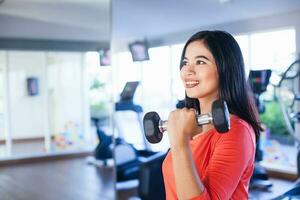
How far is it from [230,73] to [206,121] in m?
0.22

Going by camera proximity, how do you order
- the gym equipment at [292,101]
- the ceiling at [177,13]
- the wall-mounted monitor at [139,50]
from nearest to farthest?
1. the ceiling at [177,13]
2. the wall-mounted monitor at [139,50]
3. the gym equipment at [292,101]

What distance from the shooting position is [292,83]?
11.3 feet

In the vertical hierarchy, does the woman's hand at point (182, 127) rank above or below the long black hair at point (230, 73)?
below

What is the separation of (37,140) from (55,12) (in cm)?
102

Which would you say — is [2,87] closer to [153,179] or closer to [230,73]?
[153,179]

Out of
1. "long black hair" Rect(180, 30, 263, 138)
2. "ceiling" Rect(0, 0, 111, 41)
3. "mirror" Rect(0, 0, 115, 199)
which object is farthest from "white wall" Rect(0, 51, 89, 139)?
"long black hair" Rect(180, 30, 263, 138)

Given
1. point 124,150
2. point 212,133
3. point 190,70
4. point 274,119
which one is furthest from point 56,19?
point 274,119

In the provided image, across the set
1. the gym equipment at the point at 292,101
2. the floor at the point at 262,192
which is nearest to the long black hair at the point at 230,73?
the gym equipment at the point at 292,101

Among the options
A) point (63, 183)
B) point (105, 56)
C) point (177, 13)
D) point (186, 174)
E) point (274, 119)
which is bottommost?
point (63, 183)

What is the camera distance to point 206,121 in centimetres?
84

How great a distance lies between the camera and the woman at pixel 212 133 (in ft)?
2.77

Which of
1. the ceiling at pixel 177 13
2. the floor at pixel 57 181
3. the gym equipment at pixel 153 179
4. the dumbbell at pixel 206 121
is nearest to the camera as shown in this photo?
the dumbbell at pixel 206 121

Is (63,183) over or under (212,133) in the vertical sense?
under

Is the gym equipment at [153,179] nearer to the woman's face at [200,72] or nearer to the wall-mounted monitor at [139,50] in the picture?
the wall-mounted monitor at [139,50]
